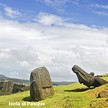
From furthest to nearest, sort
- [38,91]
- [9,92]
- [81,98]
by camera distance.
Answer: [9,92] → [38,91] → [81,98]

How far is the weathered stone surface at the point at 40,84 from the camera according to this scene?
164 ft

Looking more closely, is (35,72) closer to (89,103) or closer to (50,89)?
(50,89)

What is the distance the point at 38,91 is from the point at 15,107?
17.2ft

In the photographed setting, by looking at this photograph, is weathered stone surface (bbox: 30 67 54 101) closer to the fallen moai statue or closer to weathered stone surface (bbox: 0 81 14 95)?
the fallen moai statue

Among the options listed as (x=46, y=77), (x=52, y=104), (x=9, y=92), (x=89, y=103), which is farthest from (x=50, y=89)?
(x=9, y=92)

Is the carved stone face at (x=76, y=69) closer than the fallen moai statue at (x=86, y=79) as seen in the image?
No

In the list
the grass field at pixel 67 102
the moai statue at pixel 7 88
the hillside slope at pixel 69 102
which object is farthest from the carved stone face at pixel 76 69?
the moai statue at pixel 7 88

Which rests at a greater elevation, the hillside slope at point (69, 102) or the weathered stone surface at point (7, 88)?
the weathered stone surface at point (7, 88)

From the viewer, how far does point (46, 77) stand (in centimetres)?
5178

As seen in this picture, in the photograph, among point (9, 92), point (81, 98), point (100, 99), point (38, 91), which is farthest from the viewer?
point (9, 92)

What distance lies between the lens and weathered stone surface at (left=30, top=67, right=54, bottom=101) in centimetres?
4994

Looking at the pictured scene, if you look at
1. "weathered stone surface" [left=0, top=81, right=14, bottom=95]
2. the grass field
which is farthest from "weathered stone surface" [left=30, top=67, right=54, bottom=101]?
"weathered stone surface" [left=0, top=81, right=14, bottom=95]

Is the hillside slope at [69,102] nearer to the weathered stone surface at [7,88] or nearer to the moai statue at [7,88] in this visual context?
the weathered stone surface at [7,88]

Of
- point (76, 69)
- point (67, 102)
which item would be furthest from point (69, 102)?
point (76, 69)
